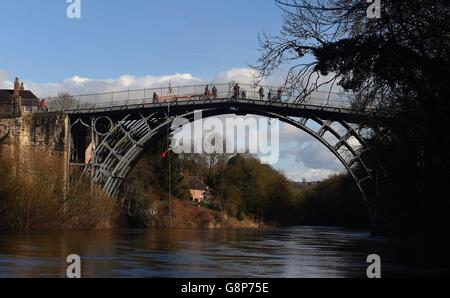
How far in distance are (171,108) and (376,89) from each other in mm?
34945

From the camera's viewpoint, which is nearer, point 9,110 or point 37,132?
point 37,132

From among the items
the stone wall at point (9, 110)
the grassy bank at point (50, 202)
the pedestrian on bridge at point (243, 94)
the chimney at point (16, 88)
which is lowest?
the grassy bank at point (50, 202)

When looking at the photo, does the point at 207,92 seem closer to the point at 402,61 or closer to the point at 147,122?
the point at 147,122

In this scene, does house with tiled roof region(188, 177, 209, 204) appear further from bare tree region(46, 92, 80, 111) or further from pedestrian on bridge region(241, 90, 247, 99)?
pedestrian on bridge region(241, 90, 247, 99)

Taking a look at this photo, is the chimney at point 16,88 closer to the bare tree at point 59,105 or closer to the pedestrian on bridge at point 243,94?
the bare tree at point 59,105

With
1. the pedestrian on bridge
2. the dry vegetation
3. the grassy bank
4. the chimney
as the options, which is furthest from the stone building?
the pedestrian on bridge

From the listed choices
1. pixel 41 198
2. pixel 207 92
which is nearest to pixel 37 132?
pixel 41 198

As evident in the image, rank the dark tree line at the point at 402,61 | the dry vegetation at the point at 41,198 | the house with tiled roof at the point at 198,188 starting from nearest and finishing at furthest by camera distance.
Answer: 1. the dark tree line at the point at 402,61
2. the dry vegetation at the point at 41,198
3. the house with tiled roof at the point at 198,188

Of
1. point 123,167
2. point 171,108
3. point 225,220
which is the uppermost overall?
point 171,108

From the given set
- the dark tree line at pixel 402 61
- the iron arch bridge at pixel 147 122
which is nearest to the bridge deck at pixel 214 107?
the iron arch bridge at pixel 147 122

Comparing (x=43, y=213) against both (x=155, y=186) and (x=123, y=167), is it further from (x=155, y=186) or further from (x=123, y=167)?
(x=155, y=186)

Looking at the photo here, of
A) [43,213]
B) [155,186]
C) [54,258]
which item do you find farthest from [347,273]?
[155,186]

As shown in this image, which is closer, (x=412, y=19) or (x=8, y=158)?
(x=412, y=19)

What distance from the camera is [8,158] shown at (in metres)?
42.1
